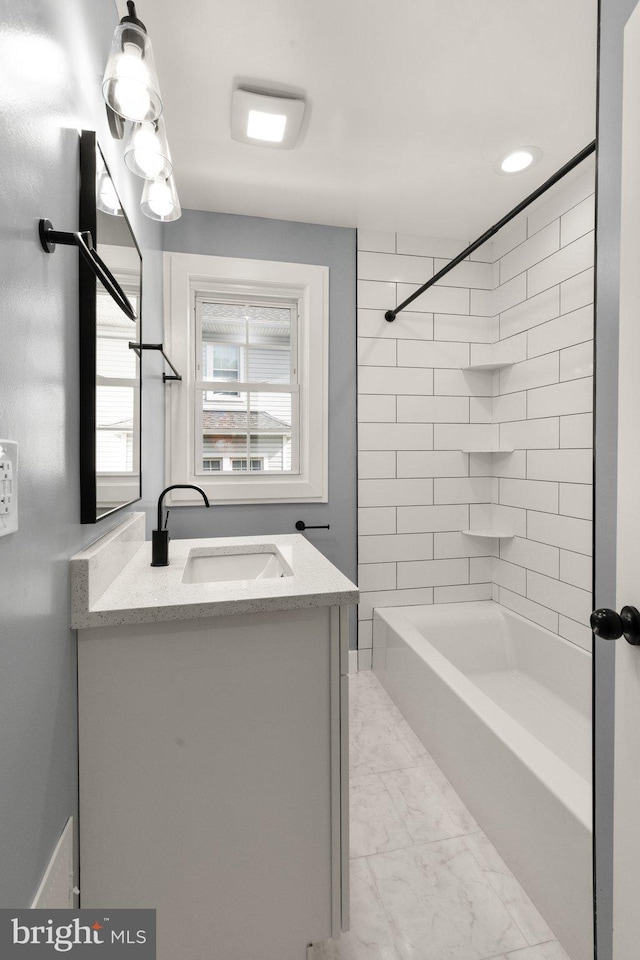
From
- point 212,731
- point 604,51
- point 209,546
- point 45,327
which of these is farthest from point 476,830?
point 604,51

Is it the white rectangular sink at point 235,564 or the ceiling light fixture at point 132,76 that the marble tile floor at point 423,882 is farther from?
the ceiling light fixture at point 132,76

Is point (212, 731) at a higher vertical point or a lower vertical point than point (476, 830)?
higher

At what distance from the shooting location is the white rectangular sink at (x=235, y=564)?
157cm

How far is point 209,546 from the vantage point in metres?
1.63

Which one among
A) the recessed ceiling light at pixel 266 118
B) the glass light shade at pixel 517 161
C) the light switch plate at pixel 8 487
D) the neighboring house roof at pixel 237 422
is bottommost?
the light switch plate at pixel 8 487

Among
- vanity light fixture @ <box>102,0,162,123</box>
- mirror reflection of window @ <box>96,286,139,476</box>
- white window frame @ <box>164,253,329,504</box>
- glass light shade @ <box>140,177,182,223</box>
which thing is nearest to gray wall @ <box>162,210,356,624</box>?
white window frame @ <box>164,253,329,504</box>

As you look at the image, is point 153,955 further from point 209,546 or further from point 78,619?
point 209,546

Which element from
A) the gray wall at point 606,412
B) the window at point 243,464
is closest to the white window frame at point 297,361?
the window at point 243,464

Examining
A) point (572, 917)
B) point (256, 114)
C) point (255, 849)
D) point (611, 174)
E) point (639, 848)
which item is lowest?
point (572, 917)

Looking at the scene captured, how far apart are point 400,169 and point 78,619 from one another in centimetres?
223

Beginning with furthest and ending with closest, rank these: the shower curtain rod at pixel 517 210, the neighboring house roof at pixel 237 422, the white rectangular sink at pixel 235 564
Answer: the neighboring house roof at pixel 237 422, the white rectangular sink at pixel 235 564, the shower curtain rod at pixel 517 210

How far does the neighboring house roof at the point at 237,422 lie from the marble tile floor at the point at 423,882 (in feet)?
5.51

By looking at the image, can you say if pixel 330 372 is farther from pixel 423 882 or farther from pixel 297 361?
pixel 423 882

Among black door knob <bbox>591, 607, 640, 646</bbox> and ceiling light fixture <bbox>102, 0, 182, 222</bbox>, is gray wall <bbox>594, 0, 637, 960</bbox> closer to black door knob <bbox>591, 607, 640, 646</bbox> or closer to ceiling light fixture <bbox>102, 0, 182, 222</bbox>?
black door knob <bbox>591, 607, 640, 646</bbox>
